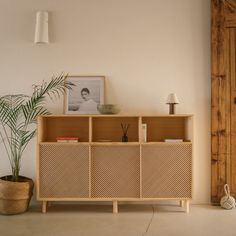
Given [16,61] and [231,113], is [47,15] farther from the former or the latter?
[231,113]

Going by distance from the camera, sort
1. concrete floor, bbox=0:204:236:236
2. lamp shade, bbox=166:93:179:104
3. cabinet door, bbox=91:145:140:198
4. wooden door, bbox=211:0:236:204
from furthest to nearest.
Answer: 1. wooden door, bbox=211:0:236:204
2. lamp shade, bbox=166:93:179:104
3. cabinet door, bbox=91:145:140:198
4. concrete floor, bbox=0:204:236:236

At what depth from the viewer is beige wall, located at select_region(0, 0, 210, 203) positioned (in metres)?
4.18

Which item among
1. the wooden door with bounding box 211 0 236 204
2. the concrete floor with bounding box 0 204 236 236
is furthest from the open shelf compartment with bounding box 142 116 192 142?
the concrete floor with bounding box 0 204 236 236

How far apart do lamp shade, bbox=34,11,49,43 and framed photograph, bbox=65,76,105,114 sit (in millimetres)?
553

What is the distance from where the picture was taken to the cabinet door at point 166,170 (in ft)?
12.4

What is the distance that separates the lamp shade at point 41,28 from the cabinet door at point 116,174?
4.78ft

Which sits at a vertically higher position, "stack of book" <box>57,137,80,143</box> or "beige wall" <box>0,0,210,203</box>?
"beige wall" <box>0,0,210,203</box>

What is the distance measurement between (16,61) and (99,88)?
3.54 feet

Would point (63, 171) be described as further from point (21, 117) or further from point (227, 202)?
point (227, 202)

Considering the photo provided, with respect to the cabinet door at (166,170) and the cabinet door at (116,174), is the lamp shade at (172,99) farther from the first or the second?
the cabinet door at (116,174)

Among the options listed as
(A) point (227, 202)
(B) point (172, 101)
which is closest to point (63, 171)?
(B) point (172, 101)

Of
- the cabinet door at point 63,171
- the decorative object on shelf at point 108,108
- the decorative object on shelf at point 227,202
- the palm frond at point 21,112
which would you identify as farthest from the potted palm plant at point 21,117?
the decorative object on shelf at point 227,202

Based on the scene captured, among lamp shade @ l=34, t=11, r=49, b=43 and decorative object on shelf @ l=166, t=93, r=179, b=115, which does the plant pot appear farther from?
decorative object on shelf @ l=166, t=93, r=179, b=115

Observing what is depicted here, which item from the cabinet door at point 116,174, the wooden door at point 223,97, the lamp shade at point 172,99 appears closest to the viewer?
the cabinet door at point 116,174
